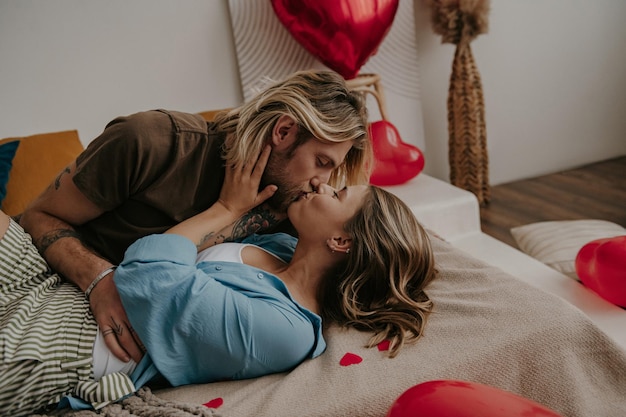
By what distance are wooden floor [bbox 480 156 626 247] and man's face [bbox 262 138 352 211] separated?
4.99 feet

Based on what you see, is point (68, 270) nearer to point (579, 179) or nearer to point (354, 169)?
point (354, 169)

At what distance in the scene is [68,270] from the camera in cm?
145

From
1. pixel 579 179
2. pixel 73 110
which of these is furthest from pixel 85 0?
pixel 579 179

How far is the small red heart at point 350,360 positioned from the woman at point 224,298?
0.24 ft

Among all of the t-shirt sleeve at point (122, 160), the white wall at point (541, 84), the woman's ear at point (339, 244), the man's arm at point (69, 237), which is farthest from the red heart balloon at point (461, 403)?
the white wall at point (541, 84)

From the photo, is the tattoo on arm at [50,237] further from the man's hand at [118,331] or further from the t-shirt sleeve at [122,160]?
the man's hand at [118,331]

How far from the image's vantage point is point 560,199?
128 inches

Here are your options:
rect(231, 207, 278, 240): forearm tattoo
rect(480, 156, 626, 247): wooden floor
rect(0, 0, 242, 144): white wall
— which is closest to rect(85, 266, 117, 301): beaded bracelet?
rect(231, 207, 278, 240): forearm tattoo

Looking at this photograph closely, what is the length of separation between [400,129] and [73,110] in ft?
5.47

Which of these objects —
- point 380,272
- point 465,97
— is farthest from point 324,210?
point 465,97

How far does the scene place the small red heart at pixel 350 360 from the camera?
1.24m

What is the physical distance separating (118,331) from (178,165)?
488 mm

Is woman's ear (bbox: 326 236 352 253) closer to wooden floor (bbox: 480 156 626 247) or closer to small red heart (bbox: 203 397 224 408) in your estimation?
small red heart (bbox: 203 397 224 408)

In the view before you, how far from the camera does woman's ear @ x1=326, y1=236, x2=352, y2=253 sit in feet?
4.77
